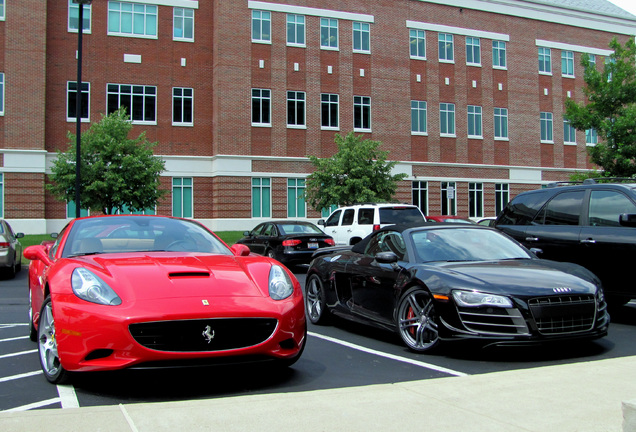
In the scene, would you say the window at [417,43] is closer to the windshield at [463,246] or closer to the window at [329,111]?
the window at [329,111]

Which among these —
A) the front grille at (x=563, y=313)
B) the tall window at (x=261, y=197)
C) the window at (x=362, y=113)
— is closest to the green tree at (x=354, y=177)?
the tall window at (x=261, y=197)

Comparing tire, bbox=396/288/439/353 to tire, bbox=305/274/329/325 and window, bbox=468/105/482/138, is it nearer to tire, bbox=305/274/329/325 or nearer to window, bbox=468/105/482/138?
tire, bbox=305/274/329/325

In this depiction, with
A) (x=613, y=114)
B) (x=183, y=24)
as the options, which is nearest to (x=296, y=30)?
(x=183, y=24)

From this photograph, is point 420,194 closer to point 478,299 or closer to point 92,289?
point 478,299

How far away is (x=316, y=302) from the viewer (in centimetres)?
874

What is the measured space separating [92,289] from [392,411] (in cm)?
235

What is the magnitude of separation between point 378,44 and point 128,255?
33279mm

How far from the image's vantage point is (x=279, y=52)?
112 feet

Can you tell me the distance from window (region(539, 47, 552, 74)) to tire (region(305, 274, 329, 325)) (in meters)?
37.0

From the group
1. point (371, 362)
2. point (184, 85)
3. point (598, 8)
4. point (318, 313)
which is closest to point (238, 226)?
point (184, 85)

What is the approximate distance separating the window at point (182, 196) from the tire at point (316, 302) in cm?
2535

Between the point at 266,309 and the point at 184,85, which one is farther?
the point at 184,85

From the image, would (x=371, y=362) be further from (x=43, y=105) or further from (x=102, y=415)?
(x=43, y=105)

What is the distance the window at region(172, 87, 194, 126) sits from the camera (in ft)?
110
